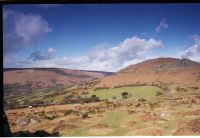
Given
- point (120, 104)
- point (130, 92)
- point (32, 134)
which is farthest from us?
point (130, 92)

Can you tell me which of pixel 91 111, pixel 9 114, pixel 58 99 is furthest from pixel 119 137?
pixel 9 114

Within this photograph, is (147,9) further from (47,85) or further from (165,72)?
(47,85)

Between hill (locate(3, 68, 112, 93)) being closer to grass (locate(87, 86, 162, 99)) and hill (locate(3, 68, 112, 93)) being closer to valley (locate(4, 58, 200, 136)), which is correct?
valley (locate(4, 58, 200, 136))

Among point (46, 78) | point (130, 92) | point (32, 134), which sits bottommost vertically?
point (32, 134)

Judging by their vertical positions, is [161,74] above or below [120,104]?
above

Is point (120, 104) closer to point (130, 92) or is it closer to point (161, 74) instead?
point (130, 92)

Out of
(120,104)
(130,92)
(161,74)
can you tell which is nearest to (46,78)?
(120,104)
